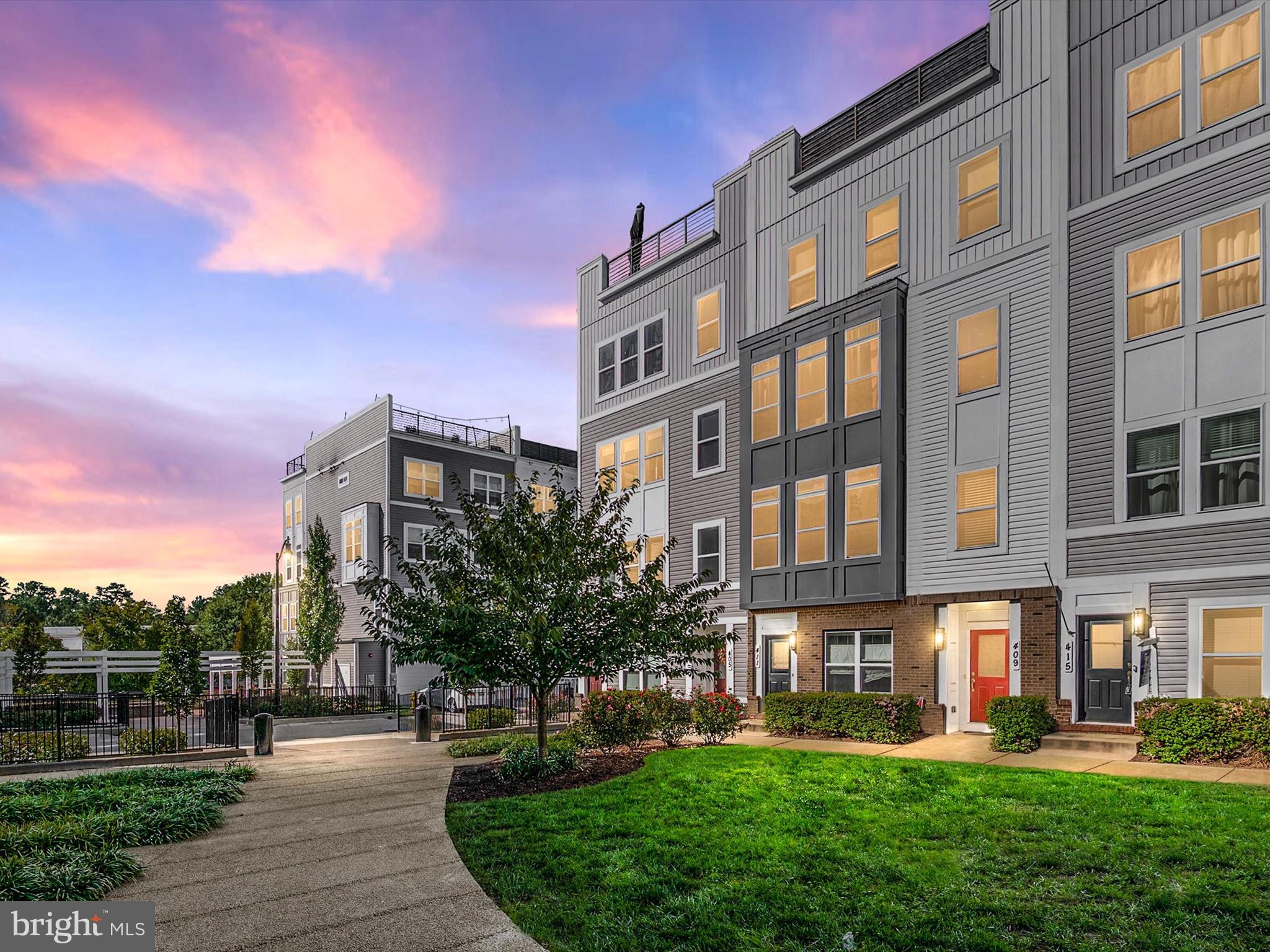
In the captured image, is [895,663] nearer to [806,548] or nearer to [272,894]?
[806,548]

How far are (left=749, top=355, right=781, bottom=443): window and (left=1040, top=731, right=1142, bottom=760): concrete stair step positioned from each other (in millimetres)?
9451

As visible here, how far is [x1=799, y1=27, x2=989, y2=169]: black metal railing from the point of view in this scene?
1914cm

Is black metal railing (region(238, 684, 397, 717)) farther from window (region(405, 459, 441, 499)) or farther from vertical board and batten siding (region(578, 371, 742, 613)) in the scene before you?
vertical board and batten siding (region(578, 371, 742, 613))

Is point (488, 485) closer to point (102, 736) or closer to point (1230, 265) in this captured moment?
point (102, 736)

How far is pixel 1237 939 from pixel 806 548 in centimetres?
1503

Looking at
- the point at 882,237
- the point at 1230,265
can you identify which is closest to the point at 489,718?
the point at 882,237

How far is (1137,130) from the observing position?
16.2 m

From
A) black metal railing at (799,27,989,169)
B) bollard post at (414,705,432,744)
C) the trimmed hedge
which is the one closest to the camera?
the trimmed hedge

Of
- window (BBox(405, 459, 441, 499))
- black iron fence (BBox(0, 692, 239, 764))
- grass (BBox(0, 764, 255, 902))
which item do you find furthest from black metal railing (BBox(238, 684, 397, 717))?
grass (BBox(0, 764, 255, 902))

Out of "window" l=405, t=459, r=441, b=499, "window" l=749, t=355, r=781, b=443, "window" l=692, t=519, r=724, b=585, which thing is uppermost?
"window" l=749, t=355, r=781, b=443

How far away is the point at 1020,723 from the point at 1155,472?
5.07m

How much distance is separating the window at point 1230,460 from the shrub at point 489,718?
15595 millimetres

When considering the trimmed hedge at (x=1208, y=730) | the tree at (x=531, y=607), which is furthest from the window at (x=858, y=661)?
the tree at (x=531, y=607)

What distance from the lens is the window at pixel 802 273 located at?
22031 millimetres
